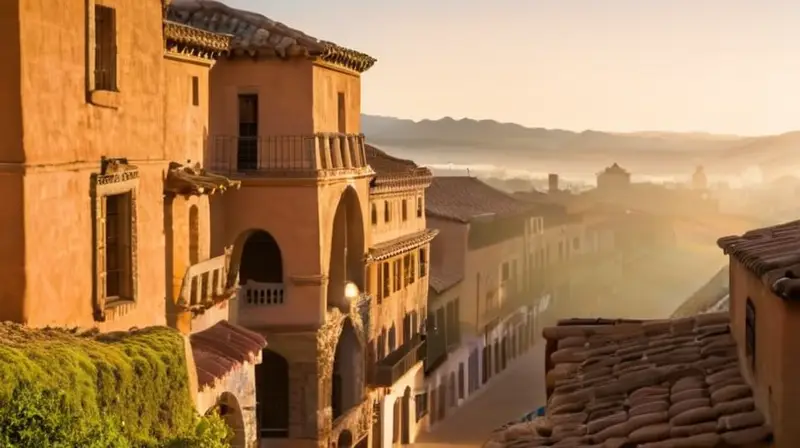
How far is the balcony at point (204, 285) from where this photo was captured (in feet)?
76.7

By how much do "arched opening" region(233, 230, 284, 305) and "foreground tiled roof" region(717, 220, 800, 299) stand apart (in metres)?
22.4

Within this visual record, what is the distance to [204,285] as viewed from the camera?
24484 mm

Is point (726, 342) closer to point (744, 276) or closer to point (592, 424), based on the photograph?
point (744, 276)

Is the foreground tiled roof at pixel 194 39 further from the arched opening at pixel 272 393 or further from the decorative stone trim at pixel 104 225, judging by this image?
the arched opening at pixel 272 393

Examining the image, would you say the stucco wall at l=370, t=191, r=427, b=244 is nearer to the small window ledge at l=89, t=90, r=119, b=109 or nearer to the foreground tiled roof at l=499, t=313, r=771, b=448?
the small window ledge at l=89, t=90, r=119, b=109

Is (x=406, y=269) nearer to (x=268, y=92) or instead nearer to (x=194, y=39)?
(x=268, y=92)

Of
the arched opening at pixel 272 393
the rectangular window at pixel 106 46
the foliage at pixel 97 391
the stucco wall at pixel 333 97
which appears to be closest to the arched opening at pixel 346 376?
the arched opening at pixel 272 393

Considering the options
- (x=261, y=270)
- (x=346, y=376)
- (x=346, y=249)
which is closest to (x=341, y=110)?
(x=346, y=249)

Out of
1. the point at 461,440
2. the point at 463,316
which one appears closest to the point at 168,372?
the point at 461,440

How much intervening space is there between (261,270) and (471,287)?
2552 cm

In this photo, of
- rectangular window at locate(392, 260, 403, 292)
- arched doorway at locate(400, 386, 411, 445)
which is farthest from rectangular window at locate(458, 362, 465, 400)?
rectangular window at locate(392, 260, 403, 292)

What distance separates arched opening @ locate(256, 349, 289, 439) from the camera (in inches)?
1377

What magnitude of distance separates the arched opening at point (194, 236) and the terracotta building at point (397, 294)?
15.1 metres

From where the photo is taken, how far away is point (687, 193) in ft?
527
